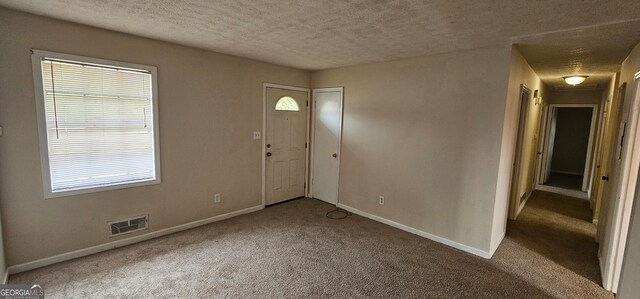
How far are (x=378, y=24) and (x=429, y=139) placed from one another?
1.67 m

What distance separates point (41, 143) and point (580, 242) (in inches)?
237

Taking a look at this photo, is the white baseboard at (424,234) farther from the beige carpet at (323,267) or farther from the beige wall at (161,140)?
the beige wall at (161,140)

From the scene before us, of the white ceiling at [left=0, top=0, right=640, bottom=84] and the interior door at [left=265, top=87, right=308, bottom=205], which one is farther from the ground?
the white ceiling at [left=0, top=0, right=640, bottom=84]

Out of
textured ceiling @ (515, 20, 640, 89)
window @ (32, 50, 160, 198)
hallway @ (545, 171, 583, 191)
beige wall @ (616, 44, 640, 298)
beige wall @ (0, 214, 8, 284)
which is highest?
textured ceiling @ (515, 20, 640, 89)

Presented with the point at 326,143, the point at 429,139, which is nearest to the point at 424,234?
the point at 429,139

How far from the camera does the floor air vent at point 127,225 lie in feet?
9.63

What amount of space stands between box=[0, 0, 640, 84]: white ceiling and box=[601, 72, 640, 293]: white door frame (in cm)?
68

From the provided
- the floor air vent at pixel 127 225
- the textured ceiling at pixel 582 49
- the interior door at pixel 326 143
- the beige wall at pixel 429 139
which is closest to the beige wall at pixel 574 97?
the textured ceiling at pixel 582 49

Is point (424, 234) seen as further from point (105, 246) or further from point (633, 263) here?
point (105, 246)

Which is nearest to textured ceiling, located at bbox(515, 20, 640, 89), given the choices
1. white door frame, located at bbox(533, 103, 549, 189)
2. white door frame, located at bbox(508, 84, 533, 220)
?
white door frame, located at bbox(508, 84, 533, 220)

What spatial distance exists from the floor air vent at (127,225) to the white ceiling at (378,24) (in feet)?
6.68

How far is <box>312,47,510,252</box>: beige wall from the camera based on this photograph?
2928 mm

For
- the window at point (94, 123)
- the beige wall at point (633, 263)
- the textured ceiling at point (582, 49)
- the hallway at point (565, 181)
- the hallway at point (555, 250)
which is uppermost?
the textured ceiling at point (582, 49)

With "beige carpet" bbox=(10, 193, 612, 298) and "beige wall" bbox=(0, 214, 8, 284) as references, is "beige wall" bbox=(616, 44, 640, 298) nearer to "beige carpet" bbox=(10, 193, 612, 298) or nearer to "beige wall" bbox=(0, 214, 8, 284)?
"beige carpet" bbox=(10, 193, 612, 298)
